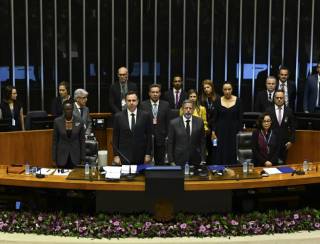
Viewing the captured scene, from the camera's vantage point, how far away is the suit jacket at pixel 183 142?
18.8 ft

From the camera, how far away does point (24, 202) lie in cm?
525

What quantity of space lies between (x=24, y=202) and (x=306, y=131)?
140 inches

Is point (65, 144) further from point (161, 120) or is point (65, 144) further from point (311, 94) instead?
point (311, 94)

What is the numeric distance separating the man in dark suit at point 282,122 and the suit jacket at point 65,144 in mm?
2194

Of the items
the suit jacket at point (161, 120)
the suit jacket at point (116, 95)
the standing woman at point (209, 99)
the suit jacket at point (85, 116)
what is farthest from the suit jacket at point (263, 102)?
the suit jacket at point (85, 116)

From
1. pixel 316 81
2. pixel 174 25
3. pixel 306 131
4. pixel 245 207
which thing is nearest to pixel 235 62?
pixel 174 25

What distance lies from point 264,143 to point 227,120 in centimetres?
91

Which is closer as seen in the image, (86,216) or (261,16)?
(86,216)

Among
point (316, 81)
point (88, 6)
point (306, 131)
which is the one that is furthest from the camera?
point (88, 6)

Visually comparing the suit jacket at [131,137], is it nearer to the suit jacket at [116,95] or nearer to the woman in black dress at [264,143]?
the woman in black dress at [264,143]

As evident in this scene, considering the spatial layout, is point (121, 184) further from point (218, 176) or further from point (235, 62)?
point (235, 62)

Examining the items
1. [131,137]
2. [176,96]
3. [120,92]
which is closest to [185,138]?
[131,137]

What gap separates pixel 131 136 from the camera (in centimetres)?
595

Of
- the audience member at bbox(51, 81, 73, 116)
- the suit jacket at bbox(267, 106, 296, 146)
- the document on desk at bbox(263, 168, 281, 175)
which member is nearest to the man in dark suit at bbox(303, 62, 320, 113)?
the suit jacket at bbox(267, 106, 296, 146)
